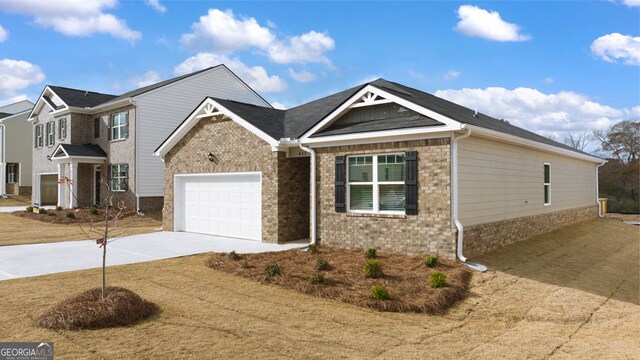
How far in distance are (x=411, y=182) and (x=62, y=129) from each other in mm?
25809

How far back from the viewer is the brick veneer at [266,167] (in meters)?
13.2

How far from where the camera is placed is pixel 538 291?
8430 millimetres

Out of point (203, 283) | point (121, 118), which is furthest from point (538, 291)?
point (121, 118)

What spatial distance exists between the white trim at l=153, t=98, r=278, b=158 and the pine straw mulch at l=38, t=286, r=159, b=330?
7179 millimetres

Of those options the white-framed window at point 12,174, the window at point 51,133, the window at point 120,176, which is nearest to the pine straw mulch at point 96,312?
the window at point 120,176

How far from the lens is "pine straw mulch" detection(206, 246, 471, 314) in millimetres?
7312

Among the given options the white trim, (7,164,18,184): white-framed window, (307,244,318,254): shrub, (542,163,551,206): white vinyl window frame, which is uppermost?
the white trim

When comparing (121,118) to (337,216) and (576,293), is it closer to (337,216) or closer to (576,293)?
(337,216)

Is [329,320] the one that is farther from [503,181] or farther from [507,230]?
[503,181]

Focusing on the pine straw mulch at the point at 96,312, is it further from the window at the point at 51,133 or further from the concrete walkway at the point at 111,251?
the window at the point at 51,133

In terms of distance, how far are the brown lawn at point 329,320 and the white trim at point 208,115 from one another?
471cm

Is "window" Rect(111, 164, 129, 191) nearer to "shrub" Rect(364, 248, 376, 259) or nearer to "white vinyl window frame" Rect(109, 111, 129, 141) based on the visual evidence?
"white vinyl window frame" Rect(109, 111, 129, 141)

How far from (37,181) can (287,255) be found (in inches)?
1096

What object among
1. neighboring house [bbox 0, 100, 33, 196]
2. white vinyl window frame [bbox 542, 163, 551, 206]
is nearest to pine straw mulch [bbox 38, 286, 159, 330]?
white vinyl window frame [bbox 542, 163, 551, 206]
